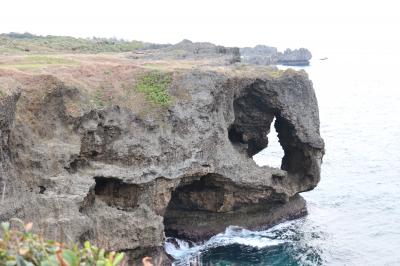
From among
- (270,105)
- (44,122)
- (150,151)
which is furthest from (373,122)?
(44,122)

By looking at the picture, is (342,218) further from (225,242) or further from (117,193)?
(117,193)

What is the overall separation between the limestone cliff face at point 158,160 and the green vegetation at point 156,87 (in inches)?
18.0

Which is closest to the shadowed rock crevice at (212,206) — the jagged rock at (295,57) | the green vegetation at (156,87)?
the green vegetation at (156,87)

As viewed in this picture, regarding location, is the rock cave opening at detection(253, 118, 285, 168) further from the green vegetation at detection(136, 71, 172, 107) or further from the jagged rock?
the jagged rock

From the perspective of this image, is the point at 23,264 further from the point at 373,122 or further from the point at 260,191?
the point at 373,122

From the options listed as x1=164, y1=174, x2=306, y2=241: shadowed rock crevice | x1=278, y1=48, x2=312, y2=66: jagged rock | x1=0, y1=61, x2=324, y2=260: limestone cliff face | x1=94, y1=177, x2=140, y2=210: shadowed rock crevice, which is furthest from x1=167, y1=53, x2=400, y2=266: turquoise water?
x1=278, y1=48, x2=312, y2=66: jagged rock

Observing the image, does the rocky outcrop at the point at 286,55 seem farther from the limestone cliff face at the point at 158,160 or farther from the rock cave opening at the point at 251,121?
the limestone cliff face at the point at 158,160

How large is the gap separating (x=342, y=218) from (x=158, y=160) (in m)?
17.2

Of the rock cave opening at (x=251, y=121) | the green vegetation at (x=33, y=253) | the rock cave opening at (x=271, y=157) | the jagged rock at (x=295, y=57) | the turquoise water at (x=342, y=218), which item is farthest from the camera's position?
the jagged rock at (x=295, y=57)

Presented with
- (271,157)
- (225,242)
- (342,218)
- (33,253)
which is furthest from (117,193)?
(271,157)

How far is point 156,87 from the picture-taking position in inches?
1117

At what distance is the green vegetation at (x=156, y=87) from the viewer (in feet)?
90.9

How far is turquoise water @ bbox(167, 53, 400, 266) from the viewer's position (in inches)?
1202

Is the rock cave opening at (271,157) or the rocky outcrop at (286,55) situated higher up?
the rocky outcrop at (286,55)
